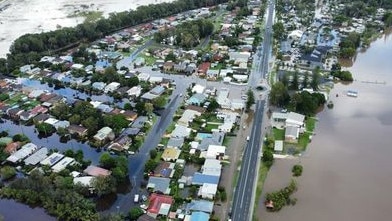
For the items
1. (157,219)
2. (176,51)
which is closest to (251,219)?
(157,219)

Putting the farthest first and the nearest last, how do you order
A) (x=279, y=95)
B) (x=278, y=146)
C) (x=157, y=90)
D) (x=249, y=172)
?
(x=157, y=90), (x=279, y=95), (x=278, y=146), (x=249, y=172)

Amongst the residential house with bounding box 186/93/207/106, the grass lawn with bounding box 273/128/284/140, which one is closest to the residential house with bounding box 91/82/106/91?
the residential house with bounding box 186/93/207/106

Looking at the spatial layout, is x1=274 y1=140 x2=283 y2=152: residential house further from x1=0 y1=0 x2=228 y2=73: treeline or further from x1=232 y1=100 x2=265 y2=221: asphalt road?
x1=0 y1=0 x2=228 y2=73: treeline

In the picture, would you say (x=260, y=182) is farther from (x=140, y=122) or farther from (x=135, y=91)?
(x=135, y=91)

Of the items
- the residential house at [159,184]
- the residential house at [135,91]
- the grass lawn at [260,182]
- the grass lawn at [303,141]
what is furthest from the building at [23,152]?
the grass lawn at [303,141]

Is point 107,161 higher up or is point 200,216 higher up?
point 107,161

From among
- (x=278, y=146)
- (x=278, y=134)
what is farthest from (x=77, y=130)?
(x=278, y=134)
